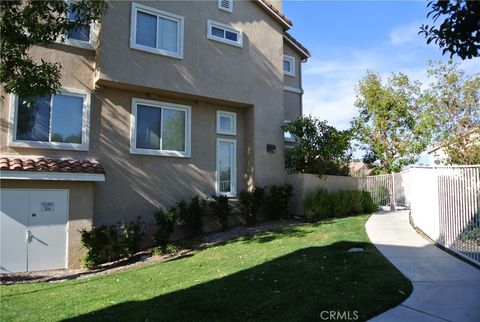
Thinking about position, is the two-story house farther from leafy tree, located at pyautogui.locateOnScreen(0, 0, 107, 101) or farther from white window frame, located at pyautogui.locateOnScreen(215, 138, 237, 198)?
leafy tree, located at pyautogui.locateOnScreen(0, 0, 107, 101)

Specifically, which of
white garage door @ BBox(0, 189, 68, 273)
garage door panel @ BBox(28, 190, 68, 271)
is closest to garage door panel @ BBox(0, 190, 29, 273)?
white garage door @ BBox(0, 189, 68, 273)

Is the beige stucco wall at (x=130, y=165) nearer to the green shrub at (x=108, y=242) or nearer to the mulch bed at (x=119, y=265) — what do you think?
the green shrub at (x=108, y=242)

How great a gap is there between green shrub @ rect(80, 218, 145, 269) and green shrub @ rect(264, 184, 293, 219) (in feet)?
16.8

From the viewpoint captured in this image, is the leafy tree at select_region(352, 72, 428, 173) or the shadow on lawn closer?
the shadow on lawn

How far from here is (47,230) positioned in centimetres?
1141

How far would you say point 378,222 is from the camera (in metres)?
13.9

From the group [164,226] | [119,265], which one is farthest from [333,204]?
[119,265]

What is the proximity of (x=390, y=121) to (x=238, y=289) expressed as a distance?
77.5ft

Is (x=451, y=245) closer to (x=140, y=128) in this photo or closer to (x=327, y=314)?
(x=327, y=314)

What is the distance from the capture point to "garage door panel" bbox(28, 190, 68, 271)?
36.9 ft

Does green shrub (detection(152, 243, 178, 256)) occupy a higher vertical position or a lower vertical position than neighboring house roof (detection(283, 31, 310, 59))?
lower

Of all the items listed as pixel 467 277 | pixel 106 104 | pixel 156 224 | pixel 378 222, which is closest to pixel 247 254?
pixel 156 224

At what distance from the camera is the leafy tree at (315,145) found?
16109mm

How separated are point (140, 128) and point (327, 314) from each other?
9.69m
